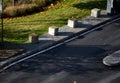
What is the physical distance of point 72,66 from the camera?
76.0 feet

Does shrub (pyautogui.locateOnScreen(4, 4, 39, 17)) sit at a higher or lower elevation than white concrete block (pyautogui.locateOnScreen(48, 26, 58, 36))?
higher

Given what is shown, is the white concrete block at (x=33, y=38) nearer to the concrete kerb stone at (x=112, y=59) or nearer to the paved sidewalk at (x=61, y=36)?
the paved sidewalk at (x=61, y=36)

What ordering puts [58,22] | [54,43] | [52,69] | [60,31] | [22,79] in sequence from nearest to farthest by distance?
[22,79] < [52,69] < [54,43] < [60,31] < [58,22]

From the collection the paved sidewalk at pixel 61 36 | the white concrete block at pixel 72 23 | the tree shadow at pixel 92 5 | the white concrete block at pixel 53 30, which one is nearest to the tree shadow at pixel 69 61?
the paved sidewalk at pixel 61 36

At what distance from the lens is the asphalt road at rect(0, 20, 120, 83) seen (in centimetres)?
2156

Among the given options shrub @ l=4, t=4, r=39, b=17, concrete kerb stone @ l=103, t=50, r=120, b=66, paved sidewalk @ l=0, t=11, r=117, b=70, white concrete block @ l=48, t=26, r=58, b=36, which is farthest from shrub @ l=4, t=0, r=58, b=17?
concrete kerb stone @ l=103, t=50, r=120, b=66

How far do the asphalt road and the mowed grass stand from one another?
10.8ft

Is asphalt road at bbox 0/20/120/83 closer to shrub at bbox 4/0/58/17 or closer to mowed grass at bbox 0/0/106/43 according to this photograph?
mowed grass at bbox 0/0/106/43

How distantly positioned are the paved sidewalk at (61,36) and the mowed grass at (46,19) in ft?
3.57

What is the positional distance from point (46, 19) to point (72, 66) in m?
9.09

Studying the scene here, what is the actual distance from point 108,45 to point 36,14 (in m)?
9.36

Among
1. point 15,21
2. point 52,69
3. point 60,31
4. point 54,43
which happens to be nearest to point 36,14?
point 15,21

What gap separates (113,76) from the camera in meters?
22.0

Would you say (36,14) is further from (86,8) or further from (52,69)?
(52,69)
